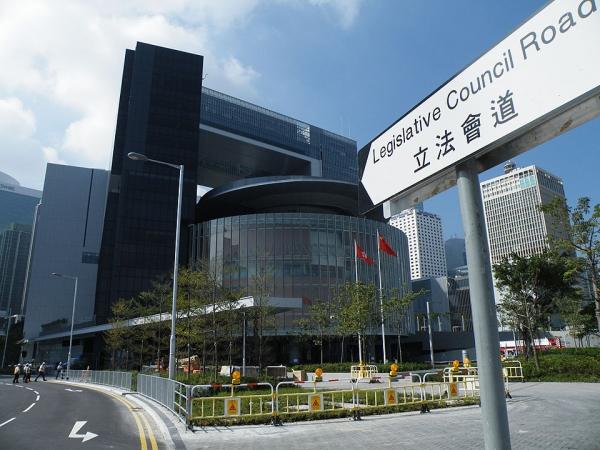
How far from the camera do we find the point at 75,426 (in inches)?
552

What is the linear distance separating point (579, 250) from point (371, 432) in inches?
846

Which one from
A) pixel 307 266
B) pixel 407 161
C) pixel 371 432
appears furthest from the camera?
pixel 307 266

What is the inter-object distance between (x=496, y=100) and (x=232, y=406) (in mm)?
12512

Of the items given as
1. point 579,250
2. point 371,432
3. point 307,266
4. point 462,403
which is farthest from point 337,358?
point 371,432

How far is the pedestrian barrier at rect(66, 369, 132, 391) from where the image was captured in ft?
96.2

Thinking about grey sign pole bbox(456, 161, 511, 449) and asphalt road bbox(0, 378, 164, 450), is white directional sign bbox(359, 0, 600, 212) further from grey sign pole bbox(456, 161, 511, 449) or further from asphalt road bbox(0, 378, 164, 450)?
asphalt road bbox(0, 378, 164, 450)

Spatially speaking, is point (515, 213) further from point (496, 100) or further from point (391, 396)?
point (496, 100)

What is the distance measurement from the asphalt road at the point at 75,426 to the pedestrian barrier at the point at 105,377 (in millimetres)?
7968

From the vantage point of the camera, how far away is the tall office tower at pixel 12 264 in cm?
16925

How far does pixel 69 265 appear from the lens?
86688 millimetres

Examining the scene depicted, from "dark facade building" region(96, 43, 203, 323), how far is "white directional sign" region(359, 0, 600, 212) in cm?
7126

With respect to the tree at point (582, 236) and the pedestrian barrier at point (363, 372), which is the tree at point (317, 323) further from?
the tree at point (582, 236)

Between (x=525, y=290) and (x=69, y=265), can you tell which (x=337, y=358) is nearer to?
(x=525, y=290)

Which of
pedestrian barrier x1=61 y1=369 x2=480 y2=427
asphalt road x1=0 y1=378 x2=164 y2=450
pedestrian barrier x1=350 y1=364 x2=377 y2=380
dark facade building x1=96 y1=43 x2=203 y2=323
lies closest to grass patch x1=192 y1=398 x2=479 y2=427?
pedestrian barrier x1=61 y1=369 x2=480 y2=427
